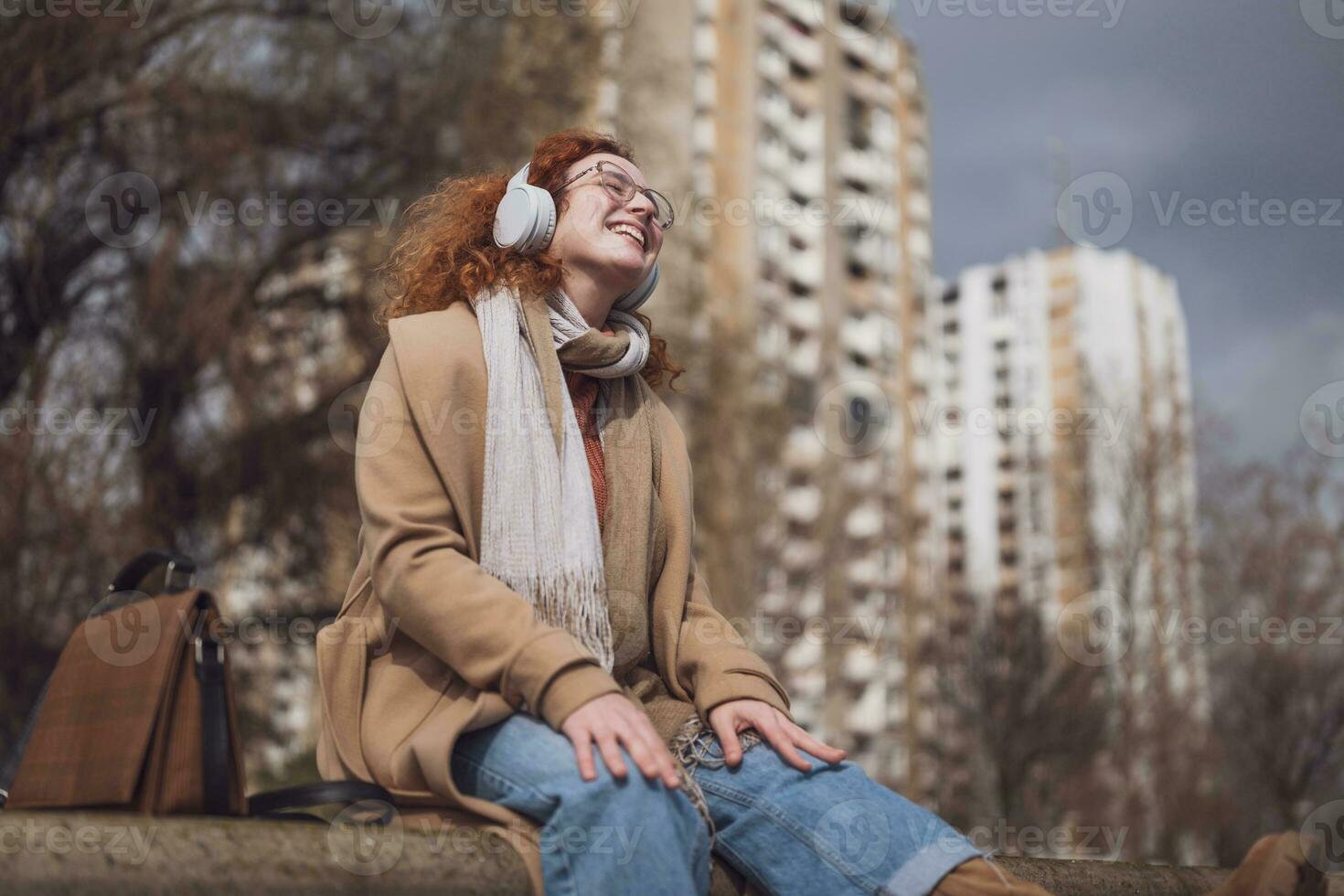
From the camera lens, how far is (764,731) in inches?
101

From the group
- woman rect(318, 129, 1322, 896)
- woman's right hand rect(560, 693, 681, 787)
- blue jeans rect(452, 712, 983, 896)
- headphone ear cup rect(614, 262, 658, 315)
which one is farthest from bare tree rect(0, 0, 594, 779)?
woman's right hand rect(560, 693, 681, 787)

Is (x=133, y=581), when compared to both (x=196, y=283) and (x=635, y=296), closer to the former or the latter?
(x=635, y=296)

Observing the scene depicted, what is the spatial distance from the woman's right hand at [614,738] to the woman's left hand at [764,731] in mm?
332

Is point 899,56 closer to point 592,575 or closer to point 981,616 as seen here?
point 981,616

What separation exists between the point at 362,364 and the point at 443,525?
942 centimetres

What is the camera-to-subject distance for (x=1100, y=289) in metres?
67.1

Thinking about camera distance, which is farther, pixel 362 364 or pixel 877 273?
pixel 877 273

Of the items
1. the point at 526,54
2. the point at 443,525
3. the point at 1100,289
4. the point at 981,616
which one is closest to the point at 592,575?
the point at 443,525

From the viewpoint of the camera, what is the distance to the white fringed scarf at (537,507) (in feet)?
8.12

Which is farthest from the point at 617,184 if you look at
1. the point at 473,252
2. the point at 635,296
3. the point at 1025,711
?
the point at 1025,711

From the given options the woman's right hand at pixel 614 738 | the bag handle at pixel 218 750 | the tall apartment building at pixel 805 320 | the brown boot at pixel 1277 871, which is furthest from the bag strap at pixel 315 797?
the tall apartment building at pixel 805 320

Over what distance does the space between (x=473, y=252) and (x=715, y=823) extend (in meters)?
1.30

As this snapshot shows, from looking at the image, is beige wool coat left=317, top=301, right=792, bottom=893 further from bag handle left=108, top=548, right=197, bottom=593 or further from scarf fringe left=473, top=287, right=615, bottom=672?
bag handle left=108, top=548, right=197, bottom=593

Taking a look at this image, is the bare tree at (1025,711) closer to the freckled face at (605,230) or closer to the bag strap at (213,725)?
the freckled face at (605,230)
